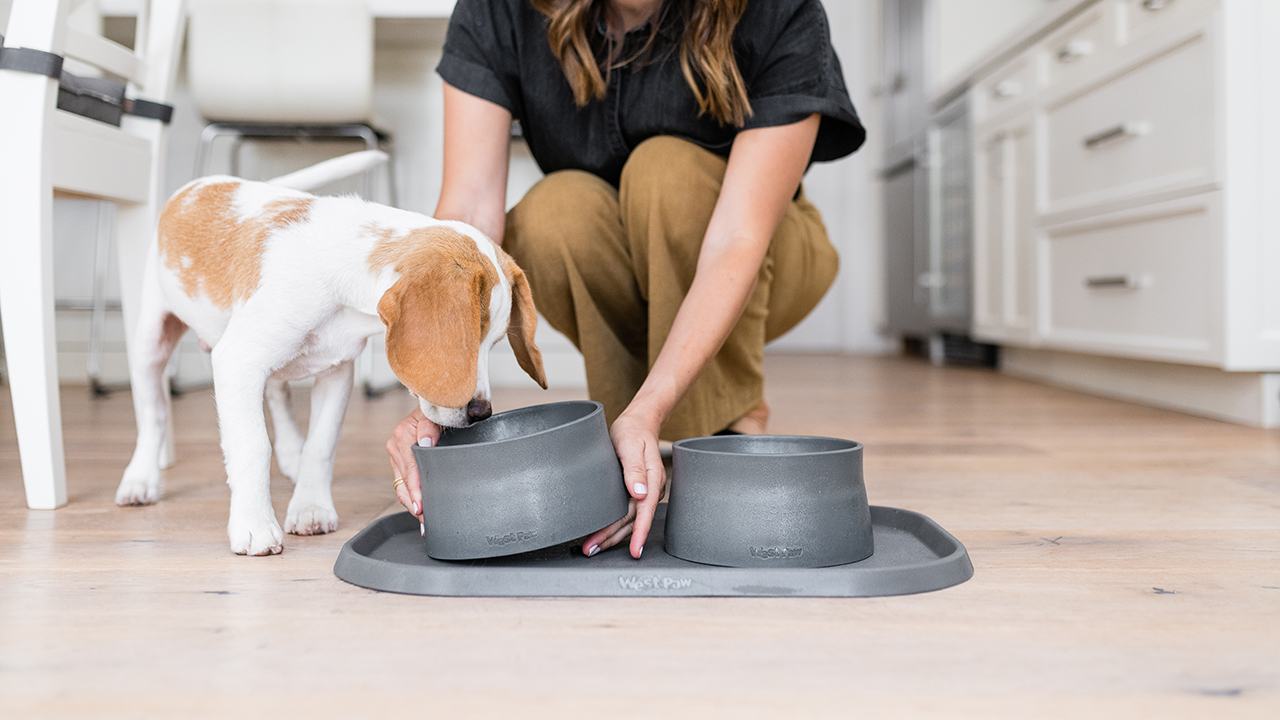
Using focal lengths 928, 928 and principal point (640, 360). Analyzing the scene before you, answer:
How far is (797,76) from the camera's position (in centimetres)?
128

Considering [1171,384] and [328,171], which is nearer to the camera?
[328,171]

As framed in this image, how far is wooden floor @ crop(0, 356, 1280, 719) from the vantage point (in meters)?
0.57

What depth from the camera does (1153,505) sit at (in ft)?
3.81

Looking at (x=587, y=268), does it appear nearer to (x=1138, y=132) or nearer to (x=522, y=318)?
(x=522, y=318)

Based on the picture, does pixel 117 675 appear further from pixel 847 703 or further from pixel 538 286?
pixel 538 286

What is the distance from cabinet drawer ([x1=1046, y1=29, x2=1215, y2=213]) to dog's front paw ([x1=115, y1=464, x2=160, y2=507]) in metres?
1.99

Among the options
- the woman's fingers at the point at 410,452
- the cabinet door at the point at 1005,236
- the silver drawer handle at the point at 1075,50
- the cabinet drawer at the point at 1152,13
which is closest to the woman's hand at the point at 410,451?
the woman's fingers at the point at 410,452

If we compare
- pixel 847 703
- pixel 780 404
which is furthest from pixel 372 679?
pixel 780 404

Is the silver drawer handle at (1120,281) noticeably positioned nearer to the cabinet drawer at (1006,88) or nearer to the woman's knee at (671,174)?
the cabinet drawer at (1006,88)

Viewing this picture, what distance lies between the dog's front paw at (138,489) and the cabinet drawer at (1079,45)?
7.50ft

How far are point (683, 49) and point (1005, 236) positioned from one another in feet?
6.72

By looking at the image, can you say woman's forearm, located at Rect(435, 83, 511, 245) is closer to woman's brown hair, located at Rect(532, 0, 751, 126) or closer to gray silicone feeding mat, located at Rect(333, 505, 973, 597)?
woman's brown hair, located at Rect(532, 0, 751, 126)

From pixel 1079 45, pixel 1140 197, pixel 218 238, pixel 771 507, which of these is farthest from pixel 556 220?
pixel 1079 45

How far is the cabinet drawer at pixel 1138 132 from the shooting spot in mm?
1930
